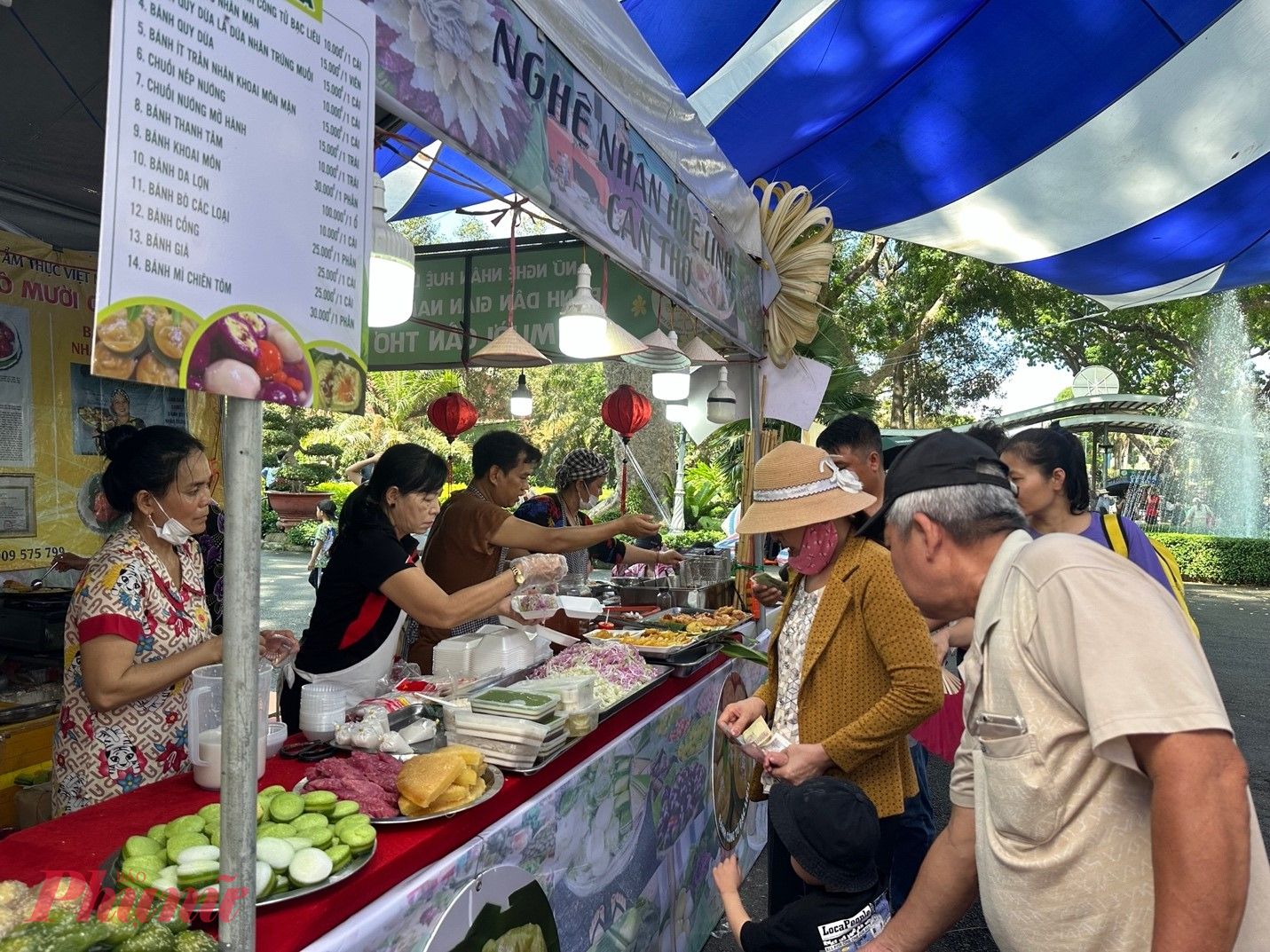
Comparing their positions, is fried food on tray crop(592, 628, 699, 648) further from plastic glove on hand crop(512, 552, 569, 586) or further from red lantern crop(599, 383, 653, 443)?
red lantern crop(599, 383, 653, 443)

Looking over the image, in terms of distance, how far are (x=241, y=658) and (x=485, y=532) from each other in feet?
8.82

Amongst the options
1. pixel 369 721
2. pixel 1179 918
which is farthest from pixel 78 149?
pixel 1179 918

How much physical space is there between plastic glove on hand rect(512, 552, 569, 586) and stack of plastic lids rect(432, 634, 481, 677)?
0.31m

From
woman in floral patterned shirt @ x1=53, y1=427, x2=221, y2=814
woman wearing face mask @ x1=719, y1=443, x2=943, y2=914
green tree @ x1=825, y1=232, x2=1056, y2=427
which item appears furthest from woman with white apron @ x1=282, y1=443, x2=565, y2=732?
green tree @ x1=825, y1=232, x2=1056, y2=427

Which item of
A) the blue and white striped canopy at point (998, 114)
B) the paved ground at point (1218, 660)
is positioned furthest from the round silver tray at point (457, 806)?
the blue and white striped canopy at point (998, 114)

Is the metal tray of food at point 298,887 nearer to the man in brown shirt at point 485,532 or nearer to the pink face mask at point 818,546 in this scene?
the pink face mask at point 818,546

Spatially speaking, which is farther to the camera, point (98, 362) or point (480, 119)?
point (480, 119)

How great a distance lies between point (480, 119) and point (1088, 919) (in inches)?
76.1

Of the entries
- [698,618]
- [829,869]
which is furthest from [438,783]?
[698,618]

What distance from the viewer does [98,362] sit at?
86 centimetres

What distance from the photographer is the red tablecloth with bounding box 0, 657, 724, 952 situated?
138cm

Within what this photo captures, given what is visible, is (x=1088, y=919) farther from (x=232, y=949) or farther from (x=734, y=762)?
(x=734, y=762)

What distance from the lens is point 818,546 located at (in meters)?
2.56

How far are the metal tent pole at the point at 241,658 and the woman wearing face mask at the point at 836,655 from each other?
156cm
